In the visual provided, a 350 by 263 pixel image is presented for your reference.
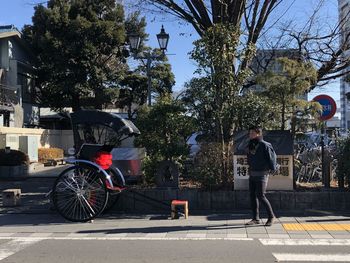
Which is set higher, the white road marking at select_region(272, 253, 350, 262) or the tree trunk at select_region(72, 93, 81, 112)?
the tree trunk at select_region(72, 93, 81, 112)

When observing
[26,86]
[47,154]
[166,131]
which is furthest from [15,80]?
[166,131]

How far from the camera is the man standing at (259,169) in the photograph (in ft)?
32.4

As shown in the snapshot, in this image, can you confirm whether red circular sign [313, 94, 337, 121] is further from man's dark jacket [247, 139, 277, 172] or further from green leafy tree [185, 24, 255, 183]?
man's dark jacket [247, 139, 277, 172]

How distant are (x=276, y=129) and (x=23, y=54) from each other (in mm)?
26464

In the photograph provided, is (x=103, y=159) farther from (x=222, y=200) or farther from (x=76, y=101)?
(x=76, y=101)

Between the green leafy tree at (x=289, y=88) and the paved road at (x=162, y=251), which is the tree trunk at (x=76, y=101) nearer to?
the green leafy tree at (x=289, y=88)

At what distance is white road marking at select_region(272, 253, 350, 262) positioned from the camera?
23.6 ft

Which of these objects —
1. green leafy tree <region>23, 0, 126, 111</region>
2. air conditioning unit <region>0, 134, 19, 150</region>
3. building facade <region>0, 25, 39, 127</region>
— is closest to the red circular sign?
air conditioning unit <region>0, 134, 19, 150</region>

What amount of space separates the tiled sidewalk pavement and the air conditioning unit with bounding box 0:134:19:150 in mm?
13863

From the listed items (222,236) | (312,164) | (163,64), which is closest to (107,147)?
(222,236)

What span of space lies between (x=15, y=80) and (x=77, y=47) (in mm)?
4564

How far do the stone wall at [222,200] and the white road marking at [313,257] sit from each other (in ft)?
13.2

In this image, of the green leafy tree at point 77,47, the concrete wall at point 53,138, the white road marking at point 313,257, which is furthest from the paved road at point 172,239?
the green leafy tree at point 77,47

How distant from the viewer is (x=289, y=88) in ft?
40.2
